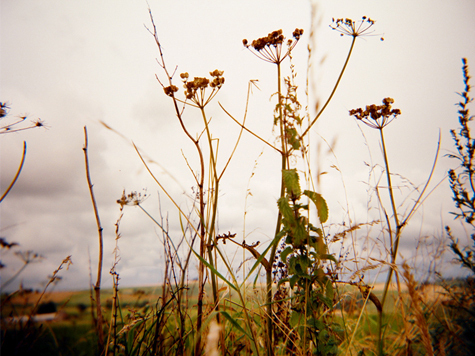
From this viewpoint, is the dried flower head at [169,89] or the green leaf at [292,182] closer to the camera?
the green leaf at [292,182]

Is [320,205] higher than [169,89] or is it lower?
lower

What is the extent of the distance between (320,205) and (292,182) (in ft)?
0.79

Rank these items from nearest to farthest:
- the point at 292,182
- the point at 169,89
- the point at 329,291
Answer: the point at 292,182 → the point at 329,291 → the point at 169,89

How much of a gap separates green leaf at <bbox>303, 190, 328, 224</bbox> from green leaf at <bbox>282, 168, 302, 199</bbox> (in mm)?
109

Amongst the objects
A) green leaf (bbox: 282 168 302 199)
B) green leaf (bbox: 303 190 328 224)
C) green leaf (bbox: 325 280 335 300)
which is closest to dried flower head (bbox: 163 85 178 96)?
green leaf (bbox: 282 168 302 199)

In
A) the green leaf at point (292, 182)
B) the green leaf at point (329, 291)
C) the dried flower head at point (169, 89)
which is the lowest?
the green leaf at point (329, 291)

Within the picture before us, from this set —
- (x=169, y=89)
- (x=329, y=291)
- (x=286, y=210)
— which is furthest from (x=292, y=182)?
(x=169, y=89)

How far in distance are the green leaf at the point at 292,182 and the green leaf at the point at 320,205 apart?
0.36 ft

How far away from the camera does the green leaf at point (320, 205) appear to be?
1.60m

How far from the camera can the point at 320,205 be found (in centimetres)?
163

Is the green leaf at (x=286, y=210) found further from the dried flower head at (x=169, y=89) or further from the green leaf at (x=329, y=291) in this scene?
the dried flower head at (x=169, y=89)

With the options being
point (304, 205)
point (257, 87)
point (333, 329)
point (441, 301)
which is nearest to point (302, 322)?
point (333, 329)

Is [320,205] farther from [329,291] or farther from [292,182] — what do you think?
[329,291]

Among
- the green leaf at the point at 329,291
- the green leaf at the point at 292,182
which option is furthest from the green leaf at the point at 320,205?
the green leaf at the point at 329,291
